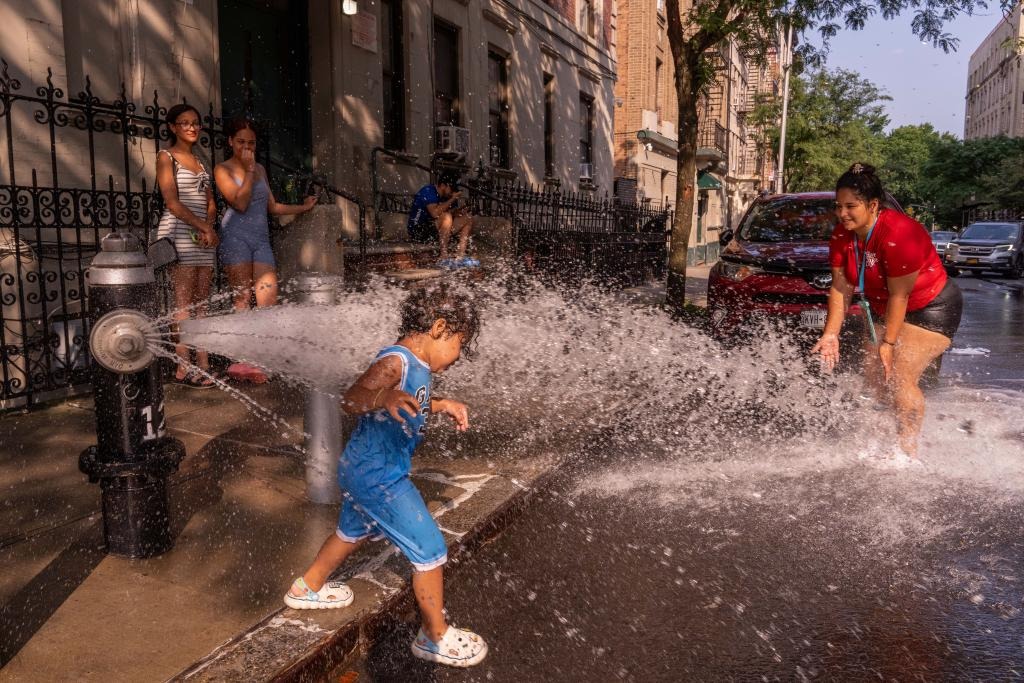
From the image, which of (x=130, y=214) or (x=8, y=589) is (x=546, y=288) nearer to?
(x=130, y=214)

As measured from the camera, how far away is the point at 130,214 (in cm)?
689

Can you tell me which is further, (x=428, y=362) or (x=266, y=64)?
(x=266, y=64)

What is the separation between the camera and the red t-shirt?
5102 millimetres

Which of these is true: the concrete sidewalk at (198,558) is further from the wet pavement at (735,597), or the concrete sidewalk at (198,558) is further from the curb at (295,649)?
the wet pavement at (735,597)

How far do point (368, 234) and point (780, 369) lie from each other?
231 inches

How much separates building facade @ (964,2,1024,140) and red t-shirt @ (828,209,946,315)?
79244 mm

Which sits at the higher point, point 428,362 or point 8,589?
point 428,362

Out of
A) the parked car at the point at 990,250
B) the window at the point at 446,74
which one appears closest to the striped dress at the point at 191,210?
the window at the point at 446,74

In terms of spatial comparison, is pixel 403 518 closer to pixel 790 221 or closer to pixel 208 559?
pixel 208 559

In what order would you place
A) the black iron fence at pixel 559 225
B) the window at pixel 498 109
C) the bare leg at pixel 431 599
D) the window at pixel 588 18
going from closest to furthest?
the bare leg at pixel 431 599 < the black iron fence at pixel 559 225 < the window at pixel 498 109 < the window at pixel 588 18

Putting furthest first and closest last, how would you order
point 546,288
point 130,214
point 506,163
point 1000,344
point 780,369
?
point 506,163, point 546,288, point 1000,344, point 780,369, point 130,214

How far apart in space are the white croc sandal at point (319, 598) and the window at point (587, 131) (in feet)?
66.0

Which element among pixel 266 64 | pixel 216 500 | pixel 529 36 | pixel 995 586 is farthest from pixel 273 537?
pixel 529 36

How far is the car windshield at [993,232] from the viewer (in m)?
28.8
